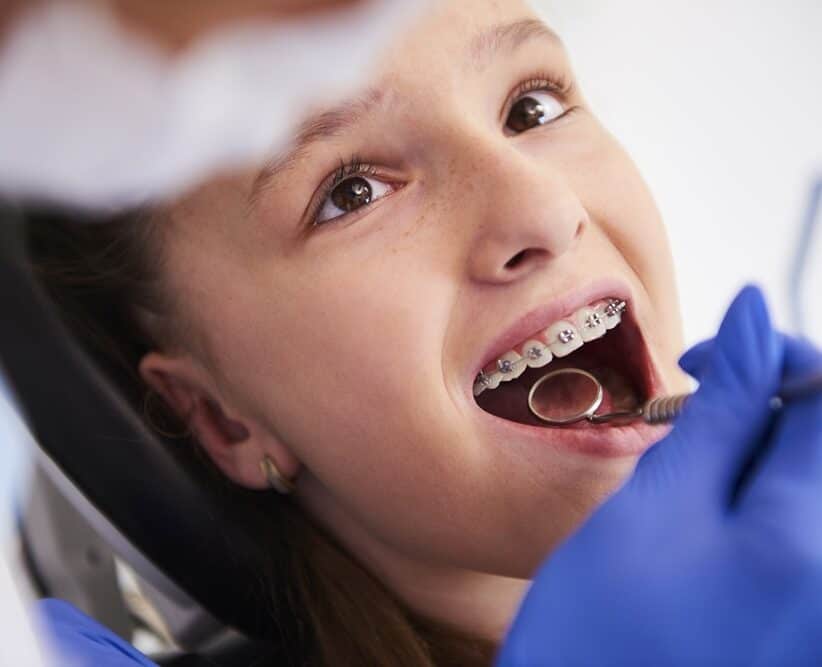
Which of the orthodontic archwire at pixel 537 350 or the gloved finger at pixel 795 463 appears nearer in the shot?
the gloved finger at pixel 795 463

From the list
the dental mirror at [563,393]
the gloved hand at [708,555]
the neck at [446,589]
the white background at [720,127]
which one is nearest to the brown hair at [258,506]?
the neck at [446,589]

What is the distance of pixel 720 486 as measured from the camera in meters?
0.59

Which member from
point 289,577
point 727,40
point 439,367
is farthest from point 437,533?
point 727,40

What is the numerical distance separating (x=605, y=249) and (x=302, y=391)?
246 mm

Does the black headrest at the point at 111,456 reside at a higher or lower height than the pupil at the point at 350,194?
lower

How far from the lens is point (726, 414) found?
0.61 metres

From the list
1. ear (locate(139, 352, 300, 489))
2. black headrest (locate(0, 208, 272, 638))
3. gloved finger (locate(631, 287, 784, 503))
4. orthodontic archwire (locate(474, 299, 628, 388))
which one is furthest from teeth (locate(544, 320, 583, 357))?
black headrest (locate(0, 208, 272, 638))

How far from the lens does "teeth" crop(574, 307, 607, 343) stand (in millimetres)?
752

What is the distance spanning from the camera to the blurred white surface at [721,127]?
2.91 ft

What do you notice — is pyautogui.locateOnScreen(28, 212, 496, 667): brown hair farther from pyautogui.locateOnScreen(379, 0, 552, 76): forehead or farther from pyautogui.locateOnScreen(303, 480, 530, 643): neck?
pyautogui.locateOnScreen(379, 0, 552, 76): forehead

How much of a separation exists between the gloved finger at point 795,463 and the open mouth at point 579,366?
0.54ft

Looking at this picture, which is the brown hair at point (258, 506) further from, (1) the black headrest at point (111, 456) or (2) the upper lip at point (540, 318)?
(2) the upper lip at point (540, 318)

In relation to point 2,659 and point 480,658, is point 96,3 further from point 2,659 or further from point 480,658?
point 480,658

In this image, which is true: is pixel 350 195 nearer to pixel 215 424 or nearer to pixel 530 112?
pixel 530 112
